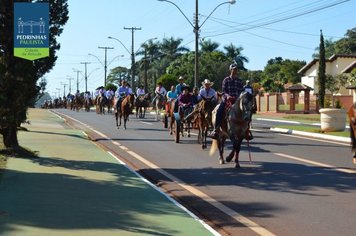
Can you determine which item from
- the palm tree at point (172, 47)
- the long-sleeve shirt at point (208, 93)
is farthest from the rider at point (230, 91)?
the palm tree at point (172, 47)

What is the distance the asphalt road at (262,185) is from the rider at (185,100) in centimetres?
176

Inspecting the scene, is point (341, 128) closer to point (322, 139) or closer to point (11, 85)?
point (322, 139)

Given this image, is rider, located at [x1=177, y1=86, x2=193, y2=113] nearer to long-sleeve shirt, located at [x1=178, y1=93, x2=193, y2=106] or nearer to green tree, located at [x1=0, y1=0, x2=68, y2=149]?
long-sleeve shirt, located at [x1=178, y1=93, x2=193, y2=106]

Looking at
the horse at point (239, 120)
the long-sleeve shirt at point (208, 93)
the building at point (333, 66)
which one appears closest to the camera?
the horse at point (239, 120)

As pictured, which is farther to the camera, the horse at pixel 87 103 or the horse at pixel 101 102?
the horse at pixel 87 103

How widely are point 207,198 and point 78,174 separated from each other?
127 inches

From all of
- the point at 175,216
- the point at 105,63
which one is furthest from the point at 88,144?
the point at 105,63

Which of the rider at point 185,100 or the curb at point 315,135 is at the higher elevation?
the rider at point 185,100

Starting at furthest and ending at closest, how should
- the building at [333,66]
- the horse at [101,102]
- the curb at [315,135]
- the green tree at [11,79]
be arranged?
the building at [333,66] < the horse at [101,102] < the curb at [315,135] < the green tree at [11,79]

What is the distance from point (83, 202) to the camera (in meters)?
9.15

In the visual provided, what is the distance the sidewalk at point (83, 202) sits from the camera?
7551 mm

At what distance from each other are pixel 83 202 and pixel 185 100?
12.1 metres

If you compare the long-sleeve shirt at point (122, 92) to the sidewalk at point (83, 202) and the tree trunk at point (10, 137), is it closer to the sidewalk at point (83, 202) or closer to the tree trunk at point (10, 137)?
the tree trunk at point (10, 137)

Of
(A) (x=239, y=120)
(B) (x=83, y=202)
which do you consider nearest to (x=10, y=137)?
(A) (x=239, y=120)
